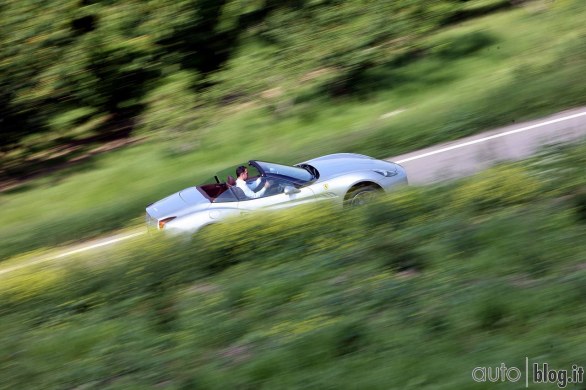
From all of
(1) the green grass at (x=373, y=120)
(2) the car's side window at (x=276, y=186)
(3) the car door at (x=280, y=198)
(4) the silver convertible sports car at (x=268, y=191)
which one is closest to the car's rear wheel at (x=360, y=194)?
(4) the silver convertible sports car at (x=268, y=191)

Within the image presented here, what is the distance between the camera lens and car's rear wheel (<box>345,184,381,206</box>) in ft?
31.2

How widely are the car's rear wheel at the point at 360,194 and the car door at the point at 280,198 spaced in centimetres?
50

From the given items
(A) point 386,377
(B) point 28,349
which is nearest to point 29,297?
(B) point 28,349

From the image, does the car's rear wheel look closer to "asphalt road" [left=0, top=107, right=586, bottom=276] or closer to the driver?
the driver

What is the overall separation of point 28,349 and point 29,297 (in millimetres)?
1306

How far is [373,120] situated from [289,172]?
20.9 ft

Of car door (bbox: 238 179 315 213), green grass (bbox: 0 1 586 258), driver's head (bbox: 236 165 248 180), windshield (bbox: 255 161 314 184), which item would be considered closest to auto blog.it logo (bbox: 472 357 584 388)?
car door (bbox: 238 179 315 213)

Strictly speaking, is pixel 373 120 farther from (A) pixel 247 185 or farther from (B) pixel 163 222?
(B) pixel 163 222

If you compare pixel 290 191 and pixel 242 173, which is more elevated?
pixel 242 173

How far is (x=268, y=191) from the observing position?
31.4 ft

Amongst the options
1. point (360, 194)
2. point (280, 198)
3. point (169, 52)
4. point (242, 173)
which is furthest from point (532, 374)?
point (169, 52)

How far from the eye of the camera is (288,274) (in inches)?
263

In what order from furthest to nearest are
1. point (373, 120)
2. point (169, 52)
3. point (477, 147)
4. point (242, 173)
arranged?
point (169, 52), point (373, 120), point (477, 147), point (242, 173)

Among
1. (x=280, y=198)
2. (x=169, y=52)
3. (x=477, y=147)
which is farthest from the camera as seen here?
(x=169, y=52)
